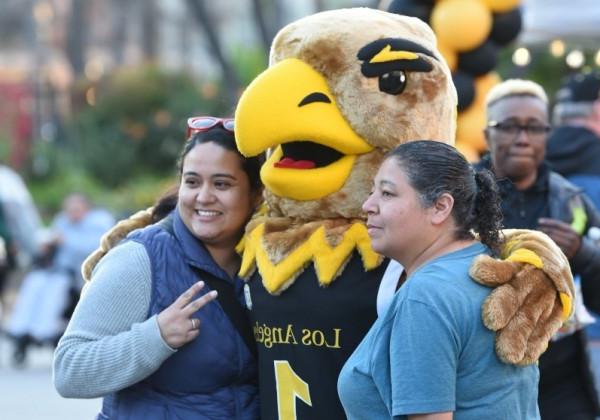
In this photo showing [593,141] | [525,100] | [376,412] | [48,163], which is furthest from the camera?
[48,163]

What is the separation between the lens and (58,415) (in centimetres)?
1059

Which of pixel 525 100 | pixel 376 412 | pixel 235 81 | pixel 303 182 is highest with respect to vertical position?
pixel 235 81

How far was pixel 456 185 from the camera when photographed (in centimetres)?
362

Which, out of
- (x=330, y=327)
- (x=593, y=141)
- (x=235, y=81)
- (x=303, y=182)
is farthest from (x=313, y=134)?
(x=235, y=81)

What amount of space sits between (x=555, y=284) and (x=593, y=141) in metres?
3.03

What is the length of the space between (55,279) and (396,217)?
1097 cm

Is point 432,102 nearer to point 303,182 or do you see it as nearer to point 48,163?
point 303,182

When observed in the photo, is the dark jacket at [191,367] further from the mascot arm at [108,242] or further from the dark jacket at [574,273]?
the dark jacket at [574,273]

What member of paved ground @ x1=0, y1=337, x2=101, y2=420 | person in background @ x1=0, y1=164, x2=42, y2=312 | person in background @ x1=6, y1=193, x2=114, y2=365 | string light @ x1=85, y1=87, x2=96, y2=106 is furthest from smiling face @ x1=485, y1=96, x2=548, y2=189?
string light @ x1=85, y1=87, x2=96, y2=106

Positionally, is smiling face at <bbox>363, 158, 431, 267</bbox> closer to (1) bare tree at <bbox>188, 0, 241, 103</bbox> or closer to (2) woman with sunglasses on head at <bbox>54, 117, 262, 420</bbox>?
(2) woman with sunglasses on head at <bbox>54, 117, 262, 420</bbox>

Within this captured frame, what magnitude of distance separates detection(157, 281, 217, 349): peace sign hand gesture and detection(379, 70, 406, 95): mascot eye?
34.2 inches

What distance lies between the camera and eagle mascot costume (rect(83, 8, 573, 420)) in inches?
165

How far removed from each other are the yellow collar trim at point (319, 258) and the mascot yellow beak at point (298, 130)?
0.55ft

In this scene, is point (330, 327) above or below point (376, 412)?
above
